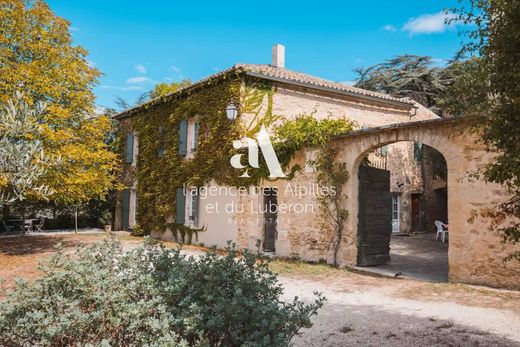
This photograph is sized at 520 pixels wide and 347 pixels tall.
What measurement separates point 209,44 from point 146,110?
5.19 meters

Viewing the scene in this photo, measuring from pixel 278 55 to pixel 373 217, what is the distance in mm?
9683

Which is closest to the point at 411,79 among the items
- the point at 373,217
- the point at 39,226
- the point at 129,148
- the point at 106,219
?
the point at 373,217

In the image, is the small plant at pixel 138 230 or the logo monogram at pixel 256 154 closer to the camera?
the logo monogram at pixel 256 154

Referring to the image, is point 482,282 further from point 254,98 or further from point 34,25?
point 34,25

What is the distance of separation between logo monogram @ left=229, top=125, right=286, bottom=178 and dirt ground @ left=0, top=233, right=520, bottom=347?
10.2 feet

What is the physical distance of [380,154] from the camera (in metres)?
16.6

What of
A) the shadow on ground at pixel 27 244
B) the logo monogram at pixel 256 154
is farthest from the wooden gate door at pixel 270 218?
the shadow on ground at pixel 27 244

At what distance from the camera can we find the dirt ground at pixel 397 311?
470 cm

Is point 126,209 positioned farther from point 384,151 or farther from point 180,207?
point 384,151

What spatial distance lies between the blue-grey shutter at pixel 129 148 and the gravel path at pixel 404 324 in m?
14.0

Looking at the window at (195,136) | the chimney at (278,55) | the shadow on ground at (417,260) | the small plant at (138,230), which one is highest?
the chimney at (278,55)

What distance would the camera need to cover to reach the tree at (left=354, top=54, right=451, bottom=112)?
24219mm

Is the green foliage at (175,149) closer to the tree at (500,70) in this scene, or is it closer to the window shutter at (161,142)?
the window shutter at (161,142)

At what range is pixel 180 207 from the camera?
14961 mm
